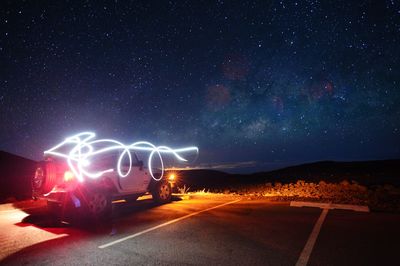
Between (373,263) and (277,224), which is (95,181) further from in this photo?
(373,263)

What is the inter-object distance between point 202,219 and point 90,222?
9.86 feet

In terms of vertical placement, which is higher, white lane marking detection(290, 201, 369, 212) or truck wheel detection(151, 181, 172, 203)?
truck wheel detection(151, 181, 172, 203)

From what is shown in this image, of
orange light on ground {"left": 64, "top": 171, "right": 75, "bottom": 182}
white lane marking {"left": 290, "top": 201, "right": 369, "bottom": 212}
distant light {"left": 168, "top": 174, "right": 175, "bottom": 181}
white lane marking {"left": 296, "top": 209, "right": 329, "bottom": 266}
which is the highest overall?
orange light on ground {"left": 64, "top": 171, "right": 75, "bottom": 182}

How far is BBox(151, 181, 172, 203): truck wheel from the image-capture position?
11734mm

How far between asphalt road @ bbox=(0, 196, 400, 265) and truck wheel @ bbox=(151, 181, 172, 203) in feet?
7.84

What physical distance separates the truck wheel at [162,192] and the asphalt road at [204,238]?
239 cm

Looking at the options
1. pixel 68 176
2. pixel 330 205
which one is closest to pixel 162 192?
pixel 68 176

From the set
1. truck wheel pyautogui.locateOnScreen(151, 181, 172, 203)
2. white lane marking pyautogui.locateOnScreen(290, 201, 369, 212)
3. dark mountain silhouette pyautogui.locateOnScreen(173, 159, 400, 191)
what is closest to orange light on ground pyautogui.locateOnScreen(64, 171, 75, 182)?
truck wheel pyautogui.locateOnScreen(151, 181, 172, 203)

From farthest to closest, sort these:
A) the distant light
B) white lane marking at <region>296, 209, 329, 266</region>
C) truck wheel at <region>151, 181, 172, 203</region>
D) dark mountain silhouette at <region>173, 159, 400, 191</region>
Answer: dark mountain silhouette at <region>173, 159, 400, 191</region> < the distant light < truck wheel at <region>151, 181, 172, 203</region> < white lane marking at <region>296, 209, 329, 266</region>

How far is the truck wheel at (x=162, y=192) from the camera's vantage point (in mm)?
11734

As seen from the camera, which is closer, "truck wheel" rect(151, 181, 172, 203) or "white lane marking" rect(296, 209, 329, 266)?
"white lane marking" rect(296, 209, 329, 266)

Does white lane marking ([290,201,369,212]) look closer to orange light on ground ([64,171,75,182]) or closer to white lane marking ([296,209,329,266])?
white lane marking ([296,209,329,266])

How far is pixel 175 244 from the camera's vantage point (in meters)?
5.76

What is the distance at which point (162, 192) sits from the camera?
470 inches
